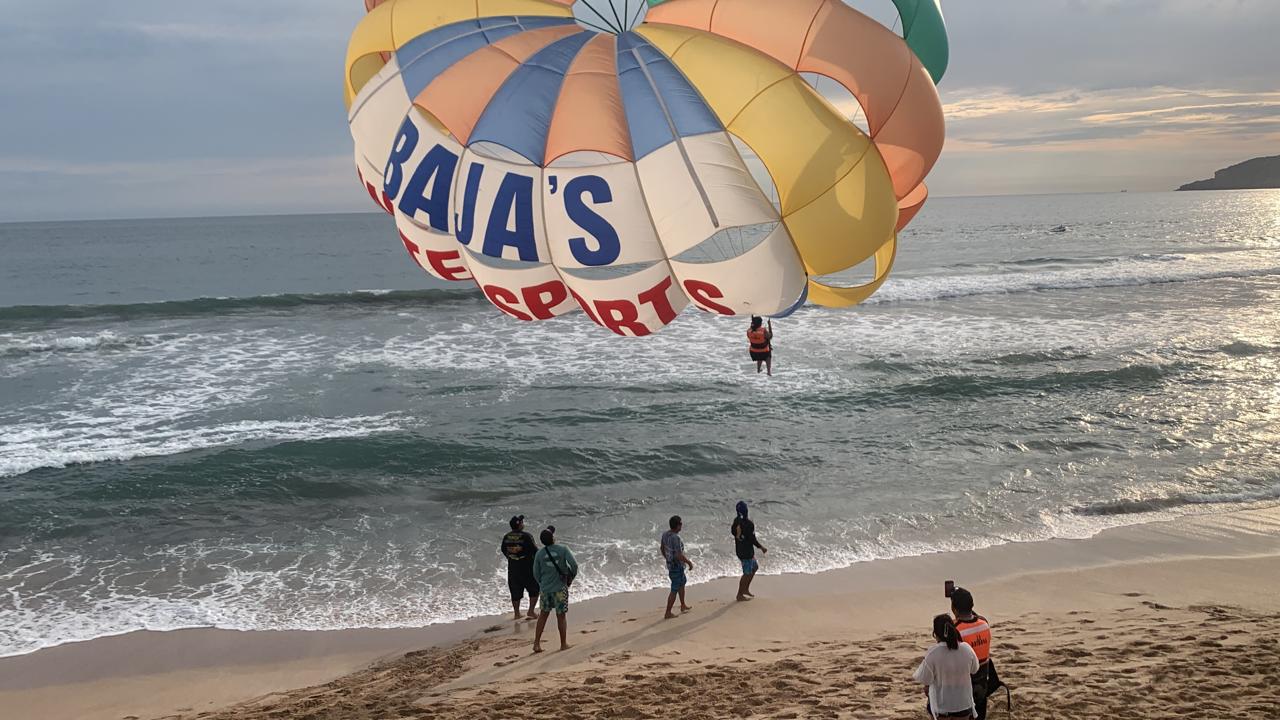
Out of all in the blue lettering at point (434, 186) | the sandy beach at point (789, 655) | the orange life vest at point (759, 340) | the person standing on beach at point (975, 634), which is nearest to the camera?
the person standing on beach at point (975, 634)

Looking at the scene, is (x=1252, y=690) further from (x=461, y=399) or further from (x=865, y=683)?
(x=461, y=399)

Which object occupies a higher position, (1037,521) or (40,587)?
(40,587)

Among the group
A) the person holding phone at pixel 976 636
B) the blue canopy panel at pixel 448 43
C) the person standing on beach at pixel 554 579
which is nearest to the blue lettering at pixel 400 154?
the blue canopy panel at pixel 448 43

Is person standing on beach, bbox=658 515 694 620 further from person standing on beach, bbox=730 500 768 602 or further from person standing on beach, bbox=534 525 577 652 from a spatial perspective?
person standing on beach, bbox=534 525 577 652

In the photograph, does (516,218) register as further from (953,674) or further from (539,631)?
(953,674)

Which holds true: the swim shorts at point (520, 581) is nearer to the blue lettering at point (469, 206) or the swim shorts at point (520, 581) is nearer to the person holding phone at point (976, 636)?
the blue lettering at point (469, 206)

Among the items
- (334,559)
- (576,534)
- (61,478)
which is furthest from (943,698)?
(61,478)
